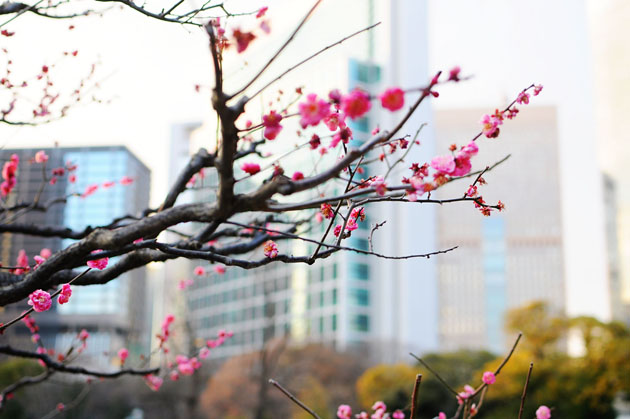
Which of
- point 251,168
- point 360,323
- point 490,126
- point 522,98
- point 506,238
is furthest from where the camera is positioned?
point 506,238

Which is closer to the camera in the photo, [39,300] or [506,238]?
[39,300]

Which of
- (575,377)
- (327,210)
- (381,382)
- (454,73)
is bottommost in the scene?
(381,382)

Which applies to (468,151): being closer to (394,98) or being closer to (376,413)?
(394,98)


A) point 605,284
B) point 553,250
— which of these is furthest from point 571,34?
point 553,250

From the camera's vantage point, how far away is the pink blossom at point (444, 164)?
1.81 meters

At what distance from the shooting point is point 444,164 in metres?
1.83

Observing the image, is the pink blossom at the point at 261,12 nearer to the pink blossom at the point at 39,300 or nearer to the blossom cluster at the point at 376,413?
the pink blossom at the point at 39,300

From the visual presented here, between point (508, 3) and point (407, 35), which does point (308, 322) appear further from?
point (508, 3)

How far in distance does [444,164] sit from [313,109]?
18.2 inches

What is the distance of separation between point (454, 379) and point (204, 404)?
8.57m

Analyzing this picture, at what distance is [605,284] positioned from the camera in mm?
54219

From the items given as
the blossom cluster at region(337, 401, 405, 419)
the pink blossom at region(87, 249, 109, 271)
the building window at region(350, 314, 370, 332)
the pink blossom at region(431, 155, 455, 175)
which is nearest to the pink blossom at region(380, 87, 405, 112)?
the pink blossom at region(431, 155, 455, 175)

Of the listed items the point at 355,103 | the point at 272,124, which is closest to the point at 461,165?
the point at 355,103

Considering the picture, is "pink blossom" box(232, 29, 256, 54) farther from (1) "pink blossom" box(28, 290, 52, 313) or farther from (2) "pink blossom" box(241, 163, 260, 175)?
(1) "pink blossom" box(28, 290, 52, 313)
